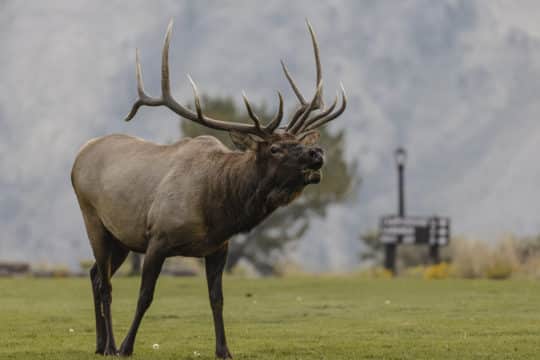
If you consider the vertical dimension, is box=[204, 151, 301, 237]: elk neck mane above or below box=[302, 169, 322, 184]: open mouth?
below

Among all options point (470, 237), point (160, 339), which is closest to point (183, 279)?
point (470, 237)

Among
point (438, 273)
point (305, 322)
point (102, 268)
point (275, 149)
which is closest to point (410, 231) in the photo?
point (438, 273)

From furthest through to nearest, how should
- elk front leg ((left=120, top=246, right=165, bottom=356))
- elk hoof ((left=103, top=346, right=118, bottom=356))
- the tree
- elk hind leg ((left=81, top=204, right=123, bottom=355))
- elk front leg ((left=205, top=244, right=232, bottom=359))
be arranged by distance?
the tree, elk hind leg ((left=81, top=204, right=123, bottom=355)), elk hoof ((left=103, top=346, right=118, bottom=356)), elk front leg ((left=205, top=244, right=232, bottom=359)), elk front leg ((left=120, top=246, right=165, bottom=356))

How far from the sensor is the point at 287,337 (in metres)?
12.4

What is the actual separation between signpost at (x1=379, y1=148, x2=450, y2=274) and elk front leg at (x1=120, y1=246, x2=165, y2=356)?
23476mm

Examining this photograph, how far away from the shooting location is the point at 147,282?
10.1 meters

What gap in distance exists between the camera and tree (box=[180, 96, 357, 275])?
45.8 meters

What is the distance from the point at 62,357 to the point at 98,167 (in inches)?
74.8

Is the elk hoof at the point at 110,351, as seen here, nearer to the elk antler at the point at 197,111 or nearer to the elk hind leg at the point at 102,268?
the elk hind leg at the point at 102,268

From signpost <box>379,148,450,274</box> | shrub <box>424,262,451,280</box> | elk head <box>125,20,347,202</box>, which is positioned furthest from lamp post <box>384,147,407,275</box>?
elk head <box>125,20,347,202</box>

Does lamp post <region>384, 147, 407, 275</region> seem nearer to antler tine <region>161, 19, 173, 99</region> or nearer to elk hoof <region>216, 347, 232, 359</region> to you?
antler tine <region>161, 19, 173, 99</region>

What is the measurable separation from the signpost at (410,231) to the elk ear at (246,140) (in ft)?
77.3

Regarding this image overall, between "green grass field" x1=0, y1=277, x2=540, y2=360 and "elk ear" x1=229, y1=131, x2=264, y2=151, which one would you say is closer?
"elk ear" x1=229, y1=131, x2=264, y2=151

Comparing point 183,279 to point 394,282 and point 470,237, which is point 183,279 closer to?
point 394,282
